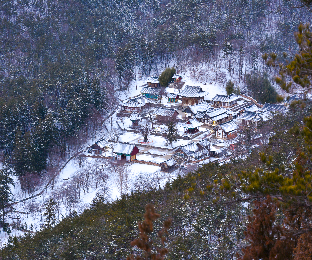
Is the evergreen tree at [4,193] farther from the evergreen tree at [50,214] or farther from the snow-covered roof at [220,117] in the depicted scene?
the snow-covered roof at [220,117]

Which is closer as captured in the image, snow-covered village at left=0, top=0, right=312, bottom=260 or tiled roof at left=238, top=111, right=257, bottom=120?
snow-covered village at left=0, top=0, right=312, bottom=260

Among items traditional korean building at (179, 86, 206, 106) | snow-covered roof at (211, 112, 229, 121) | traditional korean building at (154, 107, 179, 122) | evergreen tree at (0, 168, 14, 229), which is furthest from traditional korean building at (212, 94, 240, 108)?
evergreen tree at (0, 168, 14, 229)

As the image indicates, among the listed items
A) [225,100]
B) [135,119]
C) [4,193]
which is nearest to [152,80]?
[225,100]

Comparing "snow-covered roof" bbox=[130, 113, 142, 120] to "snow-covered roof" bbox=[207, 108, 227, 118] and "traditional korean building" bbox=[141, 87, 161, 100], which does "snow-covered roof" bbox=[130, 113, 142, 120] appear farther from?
"snow-covered roof" bbox=[207, 108, 227, 118]

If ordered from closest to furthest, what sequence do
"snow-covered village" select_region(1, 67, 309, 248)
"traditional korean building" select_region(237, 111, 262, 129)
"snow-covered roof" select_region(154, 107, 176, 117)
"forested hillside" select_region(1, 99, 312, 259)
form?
"forested hillside" select_region(1, 99, 312, 259) < "snow-covered village" select_region(1, 67, 309, 248) < "traditional korean building" select_region(237, 111, 262, 129) < "snow-covered roof" select_region(154, 107, 176, 117)


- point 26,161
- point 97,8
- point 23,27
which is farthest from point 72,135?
point 97,8
